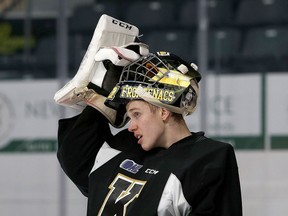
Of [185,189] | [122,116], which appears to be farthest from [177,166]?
[122,116]

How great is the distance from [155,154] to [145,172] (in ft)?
0.18

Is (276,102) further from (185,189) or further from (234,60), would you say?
(185,189)

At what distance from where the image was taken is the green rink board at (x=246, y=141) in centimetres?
464

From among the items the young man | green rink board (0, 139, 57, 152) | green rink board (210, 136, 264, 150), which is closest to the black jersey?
the young man

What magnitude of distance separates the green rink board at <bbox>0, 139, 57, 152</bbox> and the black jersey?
2696mm

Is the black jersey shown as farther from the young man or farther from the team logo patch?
the team logo patch

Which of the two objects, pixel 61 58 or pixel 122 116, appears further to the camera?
pixel 61 58

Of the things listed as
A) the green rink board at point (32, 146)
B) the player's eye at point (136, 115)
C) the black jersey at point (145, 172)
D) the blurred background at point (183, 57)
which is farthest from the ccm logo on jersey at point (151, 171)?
the green rink board at point (32, 146)

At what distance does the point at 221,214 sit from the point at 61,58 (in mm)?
3072

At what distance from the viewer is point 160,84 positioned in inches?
78.3

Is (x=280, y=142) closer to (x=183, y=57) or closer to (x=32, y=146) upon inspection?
(x=183, y=57)

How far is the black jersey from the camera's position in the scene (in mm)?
1925

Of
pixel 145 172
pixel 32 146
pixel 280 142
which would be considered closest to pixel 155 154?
pixel 145 172

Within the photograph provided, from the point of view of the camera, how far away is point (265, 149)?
15.2 feet
